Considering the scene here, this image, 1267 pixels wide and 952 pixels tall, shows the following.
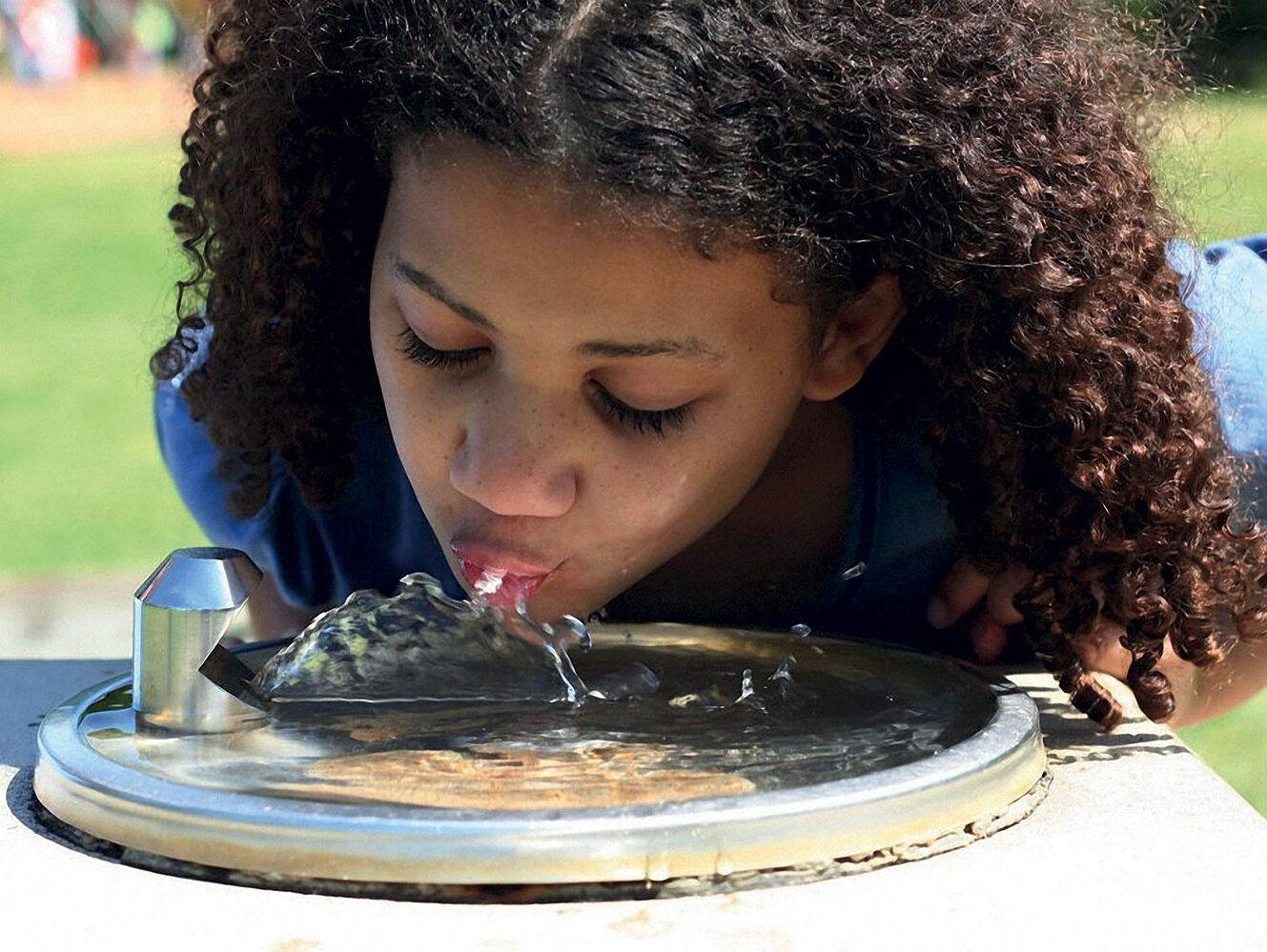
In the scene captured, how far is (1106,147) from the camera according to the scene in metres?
1.25

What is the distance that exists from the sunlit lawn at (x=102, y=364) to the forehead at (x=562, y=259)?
473 millimetres

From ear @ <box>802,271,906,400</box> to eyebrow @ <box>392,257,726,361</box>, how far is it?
0.16 metres

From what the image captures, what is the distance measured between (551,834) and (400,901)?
75 mm

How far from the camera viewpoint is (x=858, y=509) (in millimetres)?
1479

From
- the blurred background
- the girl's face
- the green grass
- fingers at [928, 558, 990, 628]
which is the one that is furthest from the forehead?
the green grass

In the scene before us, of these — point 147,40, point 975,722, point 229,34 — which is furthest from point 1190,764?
point 147,40

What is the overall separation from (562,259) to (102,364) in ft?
16.3

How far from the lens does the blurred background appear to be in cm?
156

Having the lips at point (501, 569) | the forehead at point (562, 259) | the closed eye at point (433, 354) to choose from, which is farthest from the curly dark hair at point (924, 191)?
the lips at point (501, 569)

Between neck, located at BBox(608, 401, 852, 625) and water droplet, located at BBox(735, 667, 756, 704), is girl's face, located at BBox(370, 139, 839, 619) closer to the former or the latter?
water droplet, located at BBox(735, 667, 756, 704)

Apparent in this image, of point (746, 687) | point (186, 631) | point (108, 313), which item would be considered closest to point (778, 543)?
point (746, 687)

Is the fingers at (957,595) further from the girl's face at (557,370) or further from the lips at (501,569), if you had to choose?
the lips at (501,569)

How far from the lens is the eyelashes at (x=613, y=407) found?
3.79 feet

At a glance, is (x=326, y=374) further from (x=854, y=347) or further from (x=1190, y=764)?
(x=1190, y=764)
